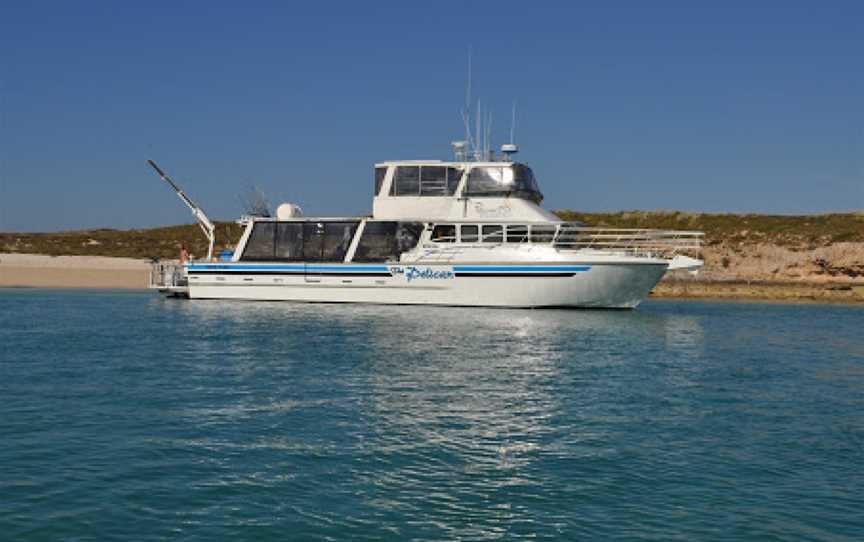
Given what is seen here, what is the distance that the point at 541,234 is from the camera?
124 ft

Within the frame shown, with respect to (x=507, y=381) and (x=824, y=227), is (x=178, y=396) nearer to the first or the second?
(x=507, y=381)

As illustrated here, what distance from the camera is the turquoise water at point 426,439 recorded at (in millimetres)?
8789

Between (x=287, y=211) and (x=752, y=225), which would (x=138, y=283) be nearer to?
(x=287, y=211)

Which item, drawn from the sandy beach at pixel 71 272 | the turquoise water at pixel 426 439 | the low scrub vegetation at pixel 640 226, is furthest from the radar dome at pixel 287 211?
the low scrub vegetation at pixel 640 226

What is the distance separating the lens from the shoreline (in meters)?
52.3

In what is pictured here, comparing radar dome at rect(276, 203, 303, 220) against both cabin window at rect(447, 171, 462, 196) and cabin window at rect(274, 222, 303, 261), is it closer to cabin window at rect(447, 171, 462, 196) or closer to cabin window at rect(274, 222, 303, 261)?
cabin window at rect(274, 222, 303, 261)

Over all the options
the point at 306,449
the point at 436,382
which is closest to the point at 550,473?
the point at 306,449

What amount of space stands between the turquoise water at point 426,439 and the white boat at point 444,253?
1060 centimetres

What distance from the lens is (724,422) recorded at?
541 inches

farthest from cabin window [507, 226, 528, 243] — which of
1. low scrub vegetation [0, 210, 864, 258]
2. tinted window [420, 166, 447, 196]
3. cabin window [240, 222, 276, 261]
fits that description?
low scrub vegetation [0, 210, 864, 258]

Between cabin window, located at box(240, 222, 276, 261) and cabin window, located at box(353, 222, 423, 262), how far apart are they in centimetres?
515

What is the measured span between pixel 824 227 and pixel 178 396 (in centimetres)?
7306

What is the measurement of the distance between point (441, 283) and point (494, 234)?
318 centimetres

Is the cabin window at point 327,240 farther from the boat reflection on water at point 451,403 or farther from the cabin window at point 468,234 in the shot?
the boat reflection on water at point 451,403
